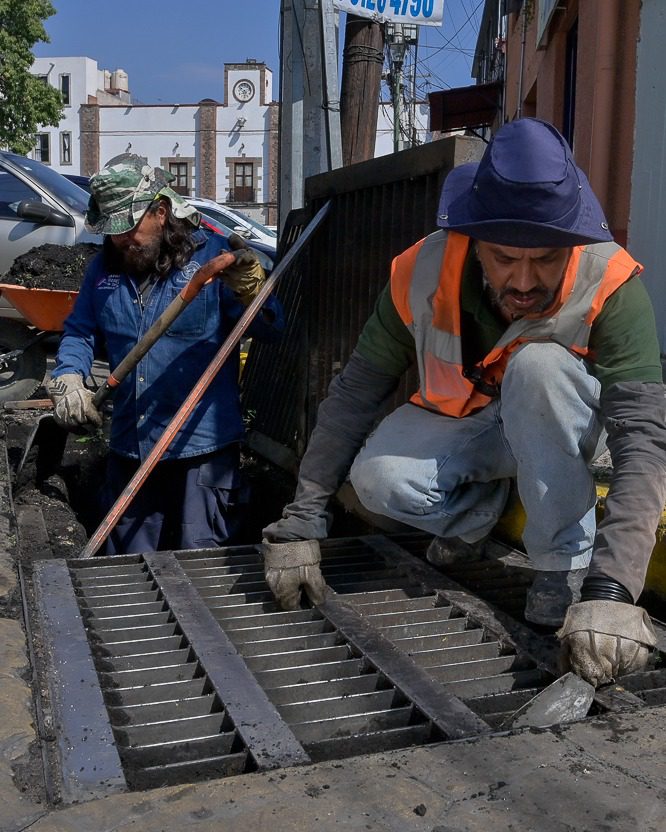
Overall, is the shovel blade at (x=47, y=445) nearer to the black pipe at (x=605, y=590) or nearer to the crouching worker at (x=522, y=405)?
the crouching worker at (x=522, y=405)

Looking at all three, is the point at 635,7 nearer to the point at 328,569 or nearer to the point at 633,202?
the point at 633,202

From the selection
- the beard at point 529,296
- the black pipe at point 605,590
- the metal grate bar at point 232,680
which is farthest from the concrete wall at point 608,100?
the black pipe at point 605,590

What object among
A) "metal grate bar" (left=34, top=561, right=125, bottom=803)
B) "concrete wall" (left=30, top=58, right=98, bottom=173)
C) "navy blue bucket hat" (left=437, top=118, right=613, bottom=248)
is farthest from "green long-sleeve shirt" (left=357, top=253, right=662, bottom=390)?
"concrete wall" (left=30, top=58, right=98, bottom=173)

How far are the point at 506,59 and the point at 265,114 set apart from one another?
34.2 meters

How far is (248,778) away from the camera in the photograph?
1714 millimetres

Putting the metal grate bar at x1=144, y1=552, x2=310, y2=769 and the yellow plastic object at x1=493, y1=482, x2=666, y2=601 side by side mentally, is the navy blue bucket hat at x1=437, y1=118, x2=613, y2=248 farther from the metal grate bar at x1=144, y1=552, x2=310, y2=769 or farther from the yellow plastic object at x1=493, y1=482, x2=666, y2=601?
the metal grate bar at x1=144, y1=552, x2=310, y2=769

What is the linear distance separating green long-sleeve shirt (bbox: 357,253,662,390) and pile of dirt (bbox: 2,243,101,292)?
3963 mm

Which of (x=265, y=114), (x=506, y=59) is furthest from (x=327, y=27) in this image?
(x=265, y=114)

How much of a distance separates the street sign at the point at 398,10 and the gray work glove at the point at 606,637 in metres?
4.81

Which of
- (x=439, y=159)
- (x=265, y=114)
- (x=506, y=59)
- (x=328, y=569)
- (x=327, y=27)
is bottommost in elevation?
(x=328, y=569)

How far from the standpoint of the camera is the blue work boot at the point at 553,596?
99.5 inches

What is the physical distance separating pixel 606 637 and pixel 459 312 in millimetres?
997

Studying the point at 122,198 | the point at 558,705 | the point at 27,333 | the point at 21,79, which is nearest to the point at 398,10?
the point at 122,198

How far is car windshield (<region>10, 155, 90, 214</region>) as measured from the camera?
26.9 feet
